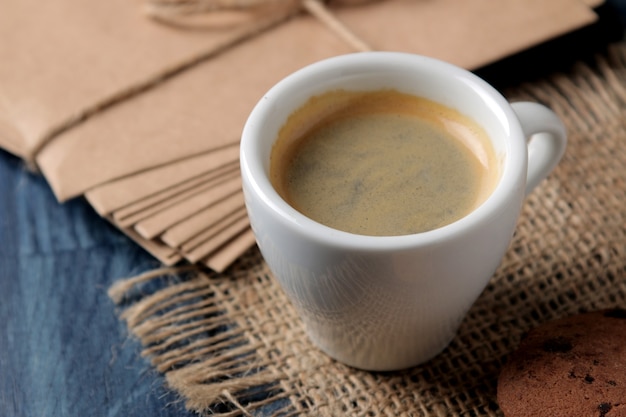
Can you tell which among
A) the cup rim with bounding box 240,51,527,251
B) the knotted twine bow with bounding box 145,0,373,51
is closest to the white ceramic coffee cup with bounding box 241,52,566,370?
the cup rim with bounding box 240,51,527,251

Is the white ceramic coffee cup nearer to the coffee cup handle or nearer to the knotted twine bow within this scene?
the coffee cup handle

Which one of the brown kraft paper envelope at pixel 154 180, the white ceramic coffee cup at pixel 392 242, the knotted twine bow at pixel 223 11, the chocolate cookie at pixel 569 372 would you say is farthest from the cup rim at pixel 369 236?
the knotted twine bow at pixel 223 11

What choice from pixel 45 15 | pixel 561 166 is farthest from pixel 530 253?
pixel 45 15

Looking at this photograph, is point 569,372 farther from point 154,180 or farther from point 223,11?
point 223,11

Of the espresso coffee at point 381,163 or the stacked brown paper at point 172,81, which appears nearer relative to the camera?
the espresso coffee at point 381,163

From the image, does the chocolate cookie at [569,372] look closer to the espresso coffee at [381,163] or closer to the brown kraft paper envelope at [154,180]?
the espresso coffee at [381,163]

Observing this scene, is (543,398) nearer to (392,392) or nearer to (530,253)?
(392,392)

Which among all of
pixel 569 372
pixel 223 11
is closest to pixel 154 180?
pixel 223 11
